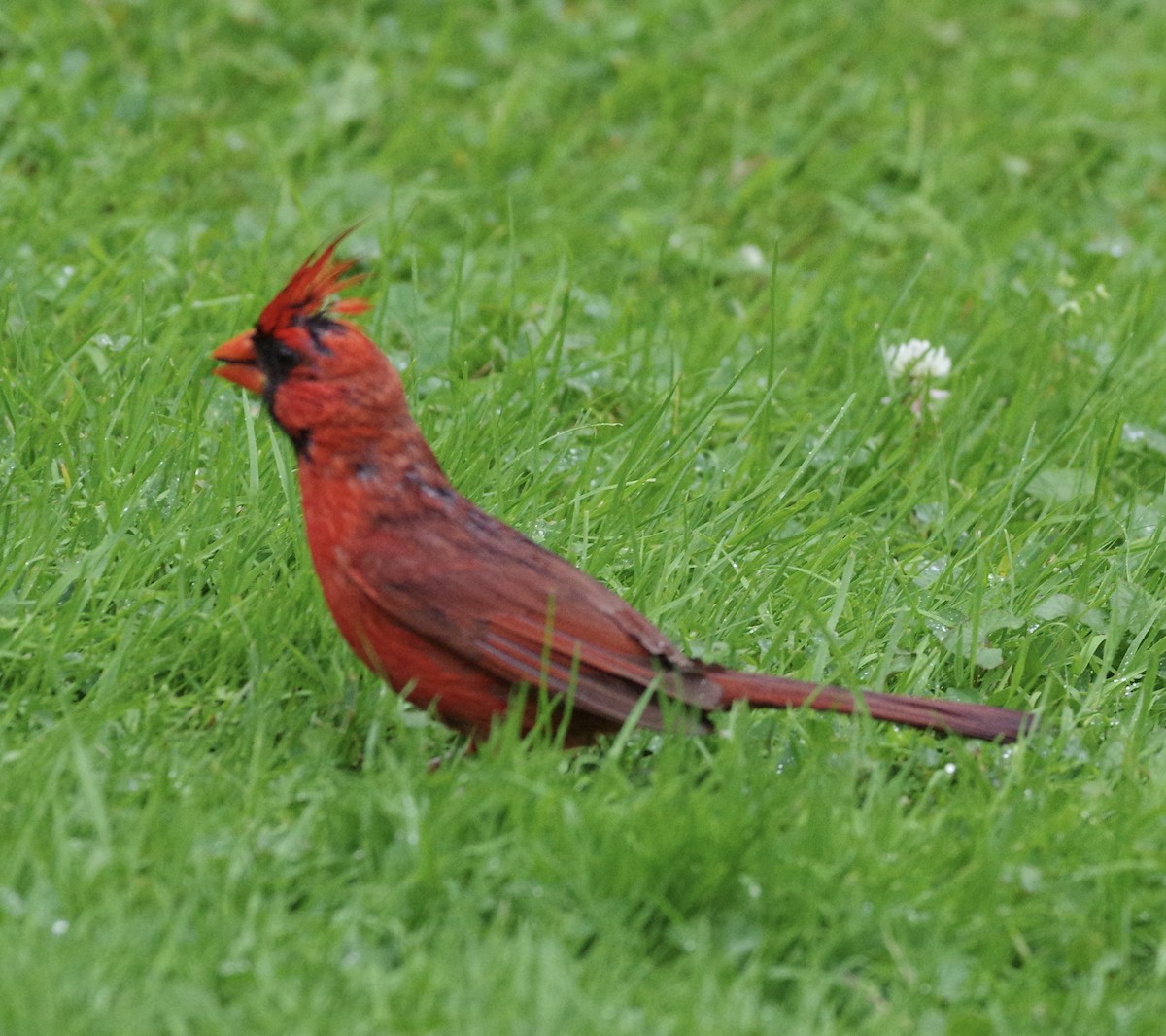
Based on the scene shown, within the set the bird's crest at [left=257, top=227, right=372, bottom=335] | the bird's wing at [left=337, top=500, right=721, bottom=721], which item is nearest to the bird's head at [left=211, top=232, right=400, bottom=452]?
the bird's crest at [left=257, top=227, right=372, bottom=335]

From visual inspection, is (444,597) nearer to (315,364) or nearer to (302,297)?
(315,364)

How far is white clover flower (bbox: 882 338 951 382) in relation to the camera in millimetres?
4609

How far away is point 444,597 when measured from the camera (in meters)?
3.11

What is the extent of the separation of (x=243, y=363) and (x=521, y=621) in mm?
696

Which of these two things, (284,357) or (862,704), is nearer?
(862,704)

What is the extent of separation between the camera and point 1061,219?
6211 mm

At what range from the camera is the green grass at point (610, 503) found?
2.69 meters

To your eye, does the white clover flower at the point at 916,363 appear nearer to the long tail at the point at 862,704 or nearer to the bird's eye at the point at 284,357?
the long tail at the point at 862,704

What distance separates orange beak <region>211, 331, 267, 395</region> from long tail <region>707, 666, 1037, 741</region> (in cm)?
94

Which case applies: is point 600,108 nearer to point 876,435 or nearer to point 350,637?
point 876,435

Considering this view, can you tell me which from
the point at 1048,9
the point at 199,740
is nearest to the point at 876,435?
the point at 199,740

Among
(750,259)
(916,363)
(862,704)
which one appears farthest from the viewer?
(750,259)

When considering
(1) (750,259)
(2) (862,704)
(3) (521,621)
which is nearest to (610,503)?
(3) (521,621)

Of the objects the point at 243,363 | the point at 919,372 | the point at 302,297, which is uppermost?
the point at 302,297
